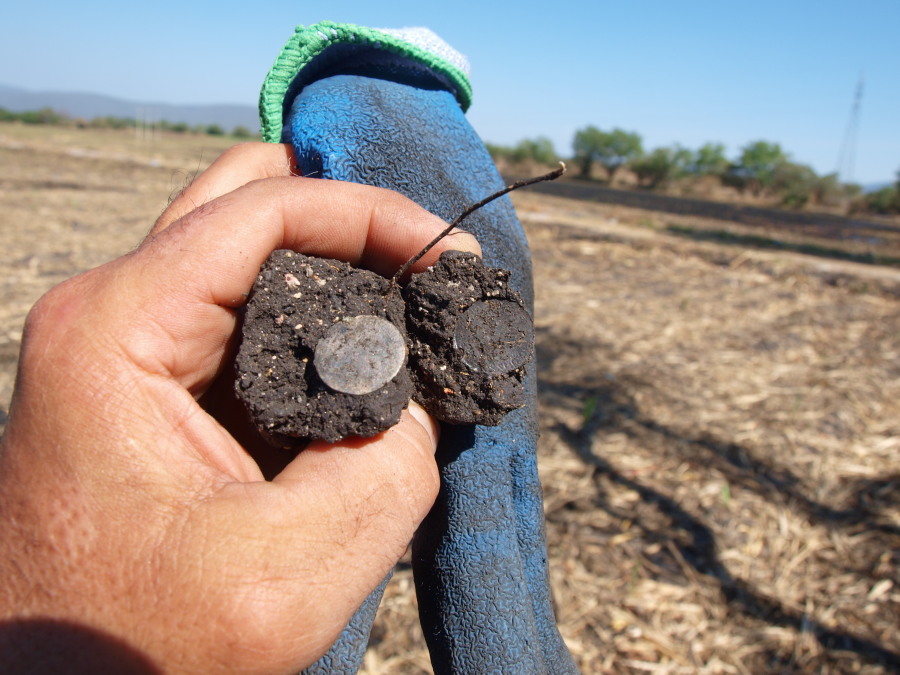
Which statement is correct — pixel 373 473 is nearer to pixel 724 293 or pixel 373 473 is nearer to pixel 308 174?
pixel 308 174

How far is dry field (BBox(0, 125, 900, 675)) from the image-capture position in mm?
2361

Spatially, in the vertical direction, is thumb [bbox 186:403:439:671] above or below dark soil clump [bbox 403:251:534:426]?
below

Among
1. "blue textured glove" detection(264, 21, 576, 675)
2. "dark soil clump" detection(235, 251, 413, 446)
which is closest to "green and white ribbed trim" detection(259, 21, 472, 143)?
"blue textured glove" detection(264, 21, 576, 675)

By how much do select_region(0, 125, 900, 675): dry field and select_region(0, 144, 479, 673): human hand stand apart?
43cm

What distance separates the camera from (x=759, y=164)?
106 feet

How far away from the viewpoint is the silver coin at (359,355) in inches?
38.6

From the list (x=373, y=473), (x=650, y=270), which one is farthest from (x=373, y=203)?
(x=650, y=270)

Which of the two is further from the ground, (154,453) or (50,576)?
(154,453)

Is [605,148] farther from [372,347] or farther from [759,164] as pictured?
[372,347]

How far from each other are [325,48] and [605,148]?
39.9 m

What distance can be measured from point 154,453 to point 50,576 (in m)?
0.20

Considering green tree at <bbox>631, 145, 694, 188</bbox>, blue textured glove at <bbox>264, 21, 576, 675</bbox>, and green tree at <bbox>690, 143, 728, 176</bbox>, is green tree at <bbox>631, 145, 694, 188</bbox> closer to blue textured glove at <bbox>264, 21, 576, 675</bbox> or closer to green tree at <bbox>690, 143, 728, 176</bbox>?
green tree at <bbox>690, 143, 728, 176</bbox>

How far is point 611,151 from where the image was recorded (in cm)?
3778

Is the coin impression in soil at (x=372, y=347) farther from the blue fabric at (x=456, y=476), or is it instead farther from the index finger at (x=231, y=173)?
the index finger at (x=231, y=173)
